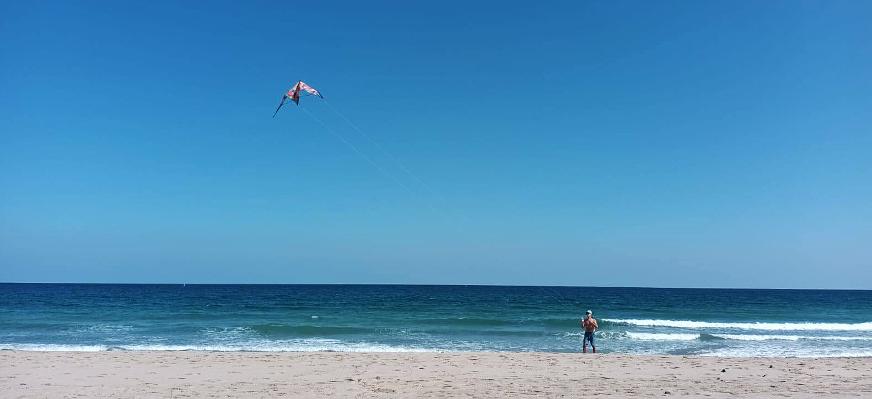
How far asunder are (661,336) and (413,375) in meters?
13.9

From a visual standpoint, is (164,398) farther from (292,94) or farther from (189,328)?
(189,328)

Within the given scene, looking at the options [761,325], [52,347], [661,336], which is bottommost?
[52,347]

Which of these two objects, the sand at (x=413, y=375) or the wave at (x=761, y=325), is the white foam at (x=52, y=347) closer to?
the sand at (x=413, y=375)

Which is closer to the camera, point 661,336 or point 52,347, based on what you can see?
point 52,347

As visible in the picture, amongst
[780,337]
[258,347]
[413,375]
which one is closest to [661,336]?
[780,337]

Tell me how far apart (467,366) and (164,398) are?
5.96 metres

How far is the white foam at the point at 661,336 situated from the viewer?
21531 millimetres

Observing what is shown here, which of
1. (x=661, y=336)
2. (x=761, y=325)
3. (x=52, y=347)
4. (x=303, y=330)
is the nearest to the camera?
(x=52, y=347)

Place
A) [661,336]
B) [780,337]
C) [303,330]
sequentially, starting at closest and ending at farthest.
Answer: [780,337], [661,336], [303,330]

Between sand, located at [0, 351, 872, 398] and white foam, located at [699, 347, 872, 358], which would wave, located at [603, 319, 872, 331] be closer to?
white foam, located at [699, 347, 872, 358]

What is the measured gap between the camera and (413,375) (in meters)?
11.7

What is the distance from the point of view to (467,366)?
12875 mm

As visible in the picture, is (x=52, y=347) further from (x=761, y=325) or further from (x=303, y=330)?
(x=761, y=325)

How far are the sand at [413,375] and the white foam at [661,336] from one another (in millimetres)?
7182
